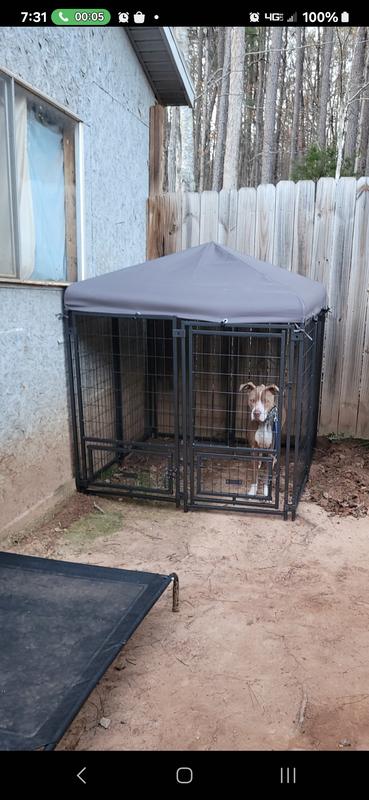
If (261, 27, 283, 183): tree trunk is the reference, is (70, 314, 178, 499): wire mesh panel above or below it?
below

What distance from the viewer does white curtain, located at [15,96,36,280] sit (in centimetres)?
338

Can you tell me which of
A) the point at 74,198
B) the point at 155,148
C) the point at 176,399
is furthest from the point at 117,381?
the point at 155,148

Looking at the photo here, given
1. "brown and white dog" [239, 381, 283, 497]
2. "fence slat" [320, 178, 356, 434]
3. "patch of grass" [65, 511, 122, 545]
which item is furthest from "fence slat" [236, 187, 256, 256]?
"patch of grass" [65, 511, 122, 545]

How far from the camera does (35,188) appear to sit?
12.0 feet

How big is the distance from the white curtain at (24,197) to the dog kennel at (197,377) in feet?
1.41

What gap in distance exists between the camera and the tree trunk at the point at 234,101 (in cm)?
993

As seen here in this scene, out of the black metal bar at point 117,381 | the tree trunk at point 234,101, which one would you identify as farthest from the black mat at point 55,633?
the tree trunk at point 234,101

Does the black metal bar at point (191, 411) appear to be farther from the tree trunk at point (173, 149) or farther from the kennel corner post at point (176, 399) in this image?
the tree trunk at point (173, 149)

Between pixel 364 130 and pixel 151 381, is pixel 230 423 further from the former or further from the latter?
pixel 364 130

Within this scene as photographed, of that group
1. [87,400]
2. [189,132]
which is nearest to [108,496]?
[87,400]

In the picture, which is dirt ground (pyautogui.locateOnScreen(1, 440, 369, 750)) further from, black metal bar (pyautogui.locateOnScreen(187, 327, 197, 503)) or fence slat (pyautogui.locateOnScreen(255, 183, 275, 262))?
fence slat (pyautogui.locateOnScreen(255, 183, 275, 262))

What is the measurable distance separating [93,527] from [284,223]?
341cm

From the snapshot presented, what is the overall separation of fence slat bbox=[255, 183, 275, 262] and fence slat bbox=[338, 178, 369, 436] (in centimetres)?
80
